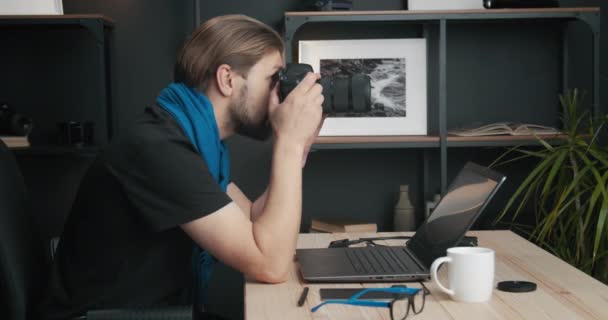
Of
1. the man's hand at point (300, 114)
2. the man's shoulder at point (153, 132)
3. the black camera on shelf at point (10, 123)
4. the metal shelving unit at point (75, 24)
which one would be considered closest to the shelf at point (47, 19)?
the metal shelving unit at point (75, 24)

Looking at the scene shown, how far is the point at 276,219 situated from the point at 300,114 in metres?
0.21

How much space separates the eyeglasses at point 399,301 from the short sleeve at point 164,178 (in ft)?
1.02

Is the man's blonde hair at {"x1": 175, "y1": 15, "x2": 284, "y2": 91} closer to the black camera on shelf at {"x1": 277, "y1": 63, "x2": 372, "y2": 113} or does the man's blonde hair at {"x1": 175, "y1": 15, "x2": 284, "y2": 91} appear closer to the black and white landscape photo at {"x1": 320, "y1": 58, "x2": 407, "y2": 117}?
the black camera on shelf at {"x1": 277, "y1": 63, "x2": 372, "y2": 113}

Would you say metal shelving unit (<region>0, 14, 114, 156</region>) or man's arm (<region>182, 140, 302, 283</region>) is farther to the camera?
metal shelving unit (<region>0, 14, 114, 156</region>)

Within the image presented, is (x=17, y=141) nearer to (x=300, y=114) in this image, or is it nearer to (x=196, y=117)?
(x=196, y=117)

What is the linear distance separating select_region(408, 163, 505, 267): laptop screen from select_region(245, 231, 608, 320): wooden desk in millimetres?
69

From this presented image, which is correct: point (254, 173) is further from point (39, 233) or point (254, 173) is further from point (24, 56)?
point (39, 233)

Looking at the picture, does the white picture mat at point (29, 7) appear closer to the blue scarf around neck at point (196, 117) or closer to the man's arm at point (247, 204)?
the man's arm at point (247, 204)

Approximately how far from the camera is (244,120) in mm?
1580

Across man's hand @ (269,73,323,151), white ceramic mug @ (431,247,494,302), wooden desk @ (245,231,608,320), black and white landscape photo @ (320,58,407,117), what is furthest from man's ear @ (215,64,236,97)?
black and white landscape photo @ (320,58,407,117)

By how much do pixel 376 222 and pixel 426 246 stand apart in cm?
157

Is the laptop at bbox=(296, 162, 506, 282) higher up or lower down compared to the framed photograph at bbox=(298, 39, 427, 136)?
lower down

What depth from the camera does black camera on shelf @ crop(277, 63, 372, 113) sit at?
1.50m

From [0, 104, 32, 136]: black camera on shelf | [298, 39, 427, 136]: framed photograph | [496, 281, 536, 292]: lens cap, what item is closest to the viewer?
[496, 281, 536, 292]: lens cap
